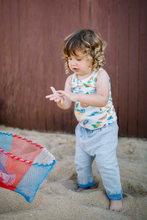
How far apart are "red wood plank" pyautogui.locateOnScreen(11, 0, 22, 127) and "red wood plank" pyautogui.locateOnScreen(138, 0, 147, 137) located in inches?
89.0

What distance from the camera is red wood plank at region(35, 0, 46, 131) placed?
3.43 m

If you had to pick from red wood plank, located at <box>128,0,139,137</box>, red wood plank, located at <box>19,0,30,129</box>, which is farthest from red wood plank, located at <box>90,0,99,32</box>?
red wood plank, located at <box>19,0,30,129</box>

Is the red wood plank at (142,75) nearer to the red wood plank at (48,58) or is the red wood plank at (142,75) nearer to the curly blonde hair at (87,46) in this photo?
the red wood plank at (48,58)

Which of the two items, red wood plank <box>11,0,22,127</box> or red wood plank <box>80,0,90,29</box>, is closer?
red wood plank <box>80,0,90,29</box>

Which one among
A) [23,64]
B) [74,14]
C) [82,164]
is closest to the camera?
[82,164]

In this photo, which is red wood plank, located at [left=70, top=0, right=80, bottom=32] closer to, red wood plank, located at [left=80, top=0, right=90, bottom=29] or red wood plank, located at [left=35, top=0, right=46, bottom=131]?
red wood plank, located at [left=80, top=0, right=90, bottom=29]

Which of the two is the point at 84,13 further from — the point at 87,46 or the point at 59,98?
the point at 59,98

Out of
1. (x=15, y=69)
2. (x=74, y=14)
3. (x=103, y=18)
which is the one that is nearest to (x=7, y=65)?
(x=15, y=69)

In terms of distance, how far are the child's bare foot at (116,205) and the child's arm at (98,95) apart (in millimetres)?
785

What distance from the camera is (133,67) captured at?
315cm

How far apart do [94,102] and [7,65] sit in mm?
2901

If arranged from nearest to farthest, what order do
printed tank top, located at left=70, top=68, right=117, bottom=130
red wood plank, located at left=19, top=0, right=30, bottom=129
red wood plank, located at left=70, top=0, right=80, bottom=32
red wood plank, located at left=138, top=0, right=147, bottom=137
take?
1. printed tank top, located at left=70, top=68, right=117, bottom=130
2. red wood plank, located at left=138, top=0, right=147, bottom=137
3. red wood plank, located at left=70, top=0, right=80, bottom=32
4. red wood plank, located at left=19, top=0, right=30, bottom=129

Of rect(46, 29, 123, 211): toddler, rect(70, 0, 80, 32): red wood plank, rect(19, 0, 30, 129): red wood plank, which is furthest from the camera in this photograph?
rect(19, 0, 30, 129): red wood plank

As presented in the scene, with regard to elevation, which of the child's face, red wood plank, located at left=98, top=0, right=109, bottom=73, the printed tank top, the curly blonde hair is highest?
red wood plank, located at left=98, top=0, right=109, bottom=73
